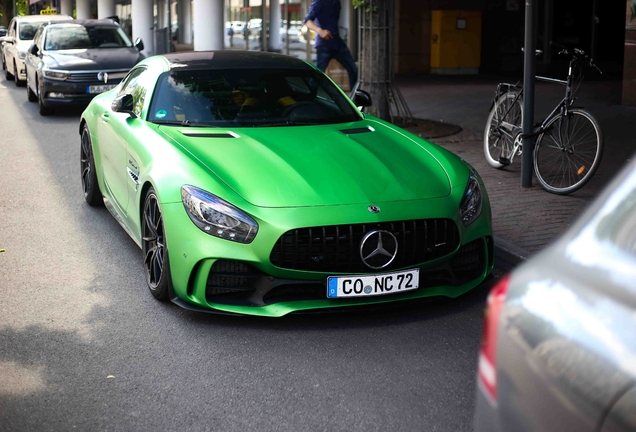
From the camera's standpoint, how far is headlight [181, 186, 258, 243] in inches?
191

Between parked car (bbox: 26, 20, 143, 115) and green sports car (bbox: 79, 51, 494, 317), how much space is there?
9.65 meters

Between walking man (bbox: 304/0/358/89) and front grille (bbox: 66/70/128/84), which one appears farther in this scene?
front grille (bbox: 66/70/128/84)

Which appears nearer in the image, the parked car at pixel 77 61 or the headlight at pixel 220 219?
the headlight at pixel 220 219

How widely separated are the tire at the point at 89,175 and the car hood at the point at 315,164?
2.07m

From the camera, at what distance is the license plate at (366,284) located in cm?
489

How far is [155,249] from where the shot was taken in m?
5.48

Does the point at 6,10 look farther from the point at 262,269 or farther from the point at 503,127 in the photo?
the point at 262,269

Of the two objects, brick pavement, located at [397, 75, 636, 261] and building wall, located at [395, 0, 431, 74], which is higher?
building wall, located at [395, 0, 431, 74]

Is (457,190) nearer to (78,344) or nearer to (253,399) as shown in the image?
(253,399)

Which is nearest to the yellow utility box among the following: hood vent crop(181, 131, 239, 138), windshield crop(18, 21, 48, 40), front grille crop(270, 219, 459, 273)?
windshield crop(18, 21, 48, 40)

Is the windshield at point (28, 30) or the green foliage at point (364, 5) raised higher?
the green foliage at point (364, 5)

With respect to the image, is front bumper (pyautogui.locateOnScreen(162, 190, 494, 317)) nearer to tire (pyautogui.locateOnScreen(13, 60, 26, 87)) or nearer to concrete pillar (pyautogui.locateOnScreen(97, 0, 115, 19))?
tire (pyautogui.locateOnScreen(13, 60, 26, 87))

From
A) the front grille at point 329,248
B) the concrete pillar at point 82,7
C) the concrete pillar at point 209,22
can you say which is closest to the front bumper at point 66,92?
the concrete pillar at point 209,22

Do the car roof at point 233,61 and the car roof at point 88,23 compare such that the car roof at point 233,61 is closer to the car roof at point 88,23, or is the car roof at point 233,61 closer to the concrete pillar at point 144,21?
the car roof at point 88,23
